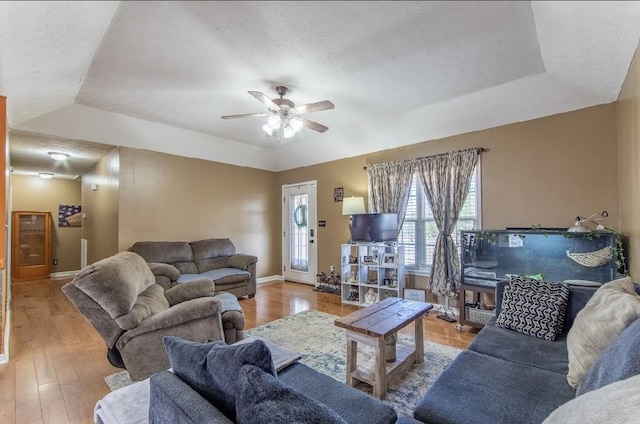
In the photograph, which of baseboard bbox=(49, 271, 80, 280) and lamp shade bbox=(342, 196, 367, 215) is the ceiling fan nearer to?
lamp shade bbox=(342, 196, 367, 215)

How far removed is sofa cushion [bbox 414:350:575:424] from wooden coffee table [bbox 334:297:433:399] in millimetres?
540

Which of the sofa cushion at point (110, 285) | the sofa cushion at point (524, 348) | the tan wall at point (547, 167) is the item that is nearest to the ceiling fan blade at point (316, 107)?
the tan wall at point (547, 167)

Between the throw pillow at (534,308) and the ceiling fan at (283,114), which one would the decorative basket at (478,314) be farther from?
the ceiling fan at (283,114)

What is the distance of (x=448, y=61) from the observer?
9.14 ft

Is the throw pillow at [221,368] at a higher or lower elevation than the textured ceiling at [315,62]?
lower

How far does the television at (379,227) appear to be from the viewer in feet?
14.4

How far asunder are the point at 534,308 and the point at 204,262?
456 cm

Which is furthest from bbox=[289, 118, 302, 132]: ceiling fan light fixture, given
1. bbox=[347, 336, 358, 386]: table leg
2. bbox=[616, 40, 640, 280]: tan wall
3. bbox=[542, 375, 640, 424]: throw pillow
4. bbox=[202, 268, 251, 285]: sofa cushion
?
bbox=[542, 375, 640, 424]: throw pillow

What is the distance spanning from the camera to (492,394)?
1443mm

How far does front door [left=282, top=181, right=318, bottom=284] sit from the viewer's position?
590 cm

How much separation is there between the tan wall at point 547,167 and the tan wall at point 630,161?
0.16 meters

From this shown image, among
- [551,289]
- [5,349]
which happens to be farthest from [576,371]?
[5,349]

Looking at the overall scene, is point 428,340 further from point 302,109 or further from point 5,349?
point 5,349

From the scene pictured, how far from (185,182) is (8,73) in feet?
9.13
